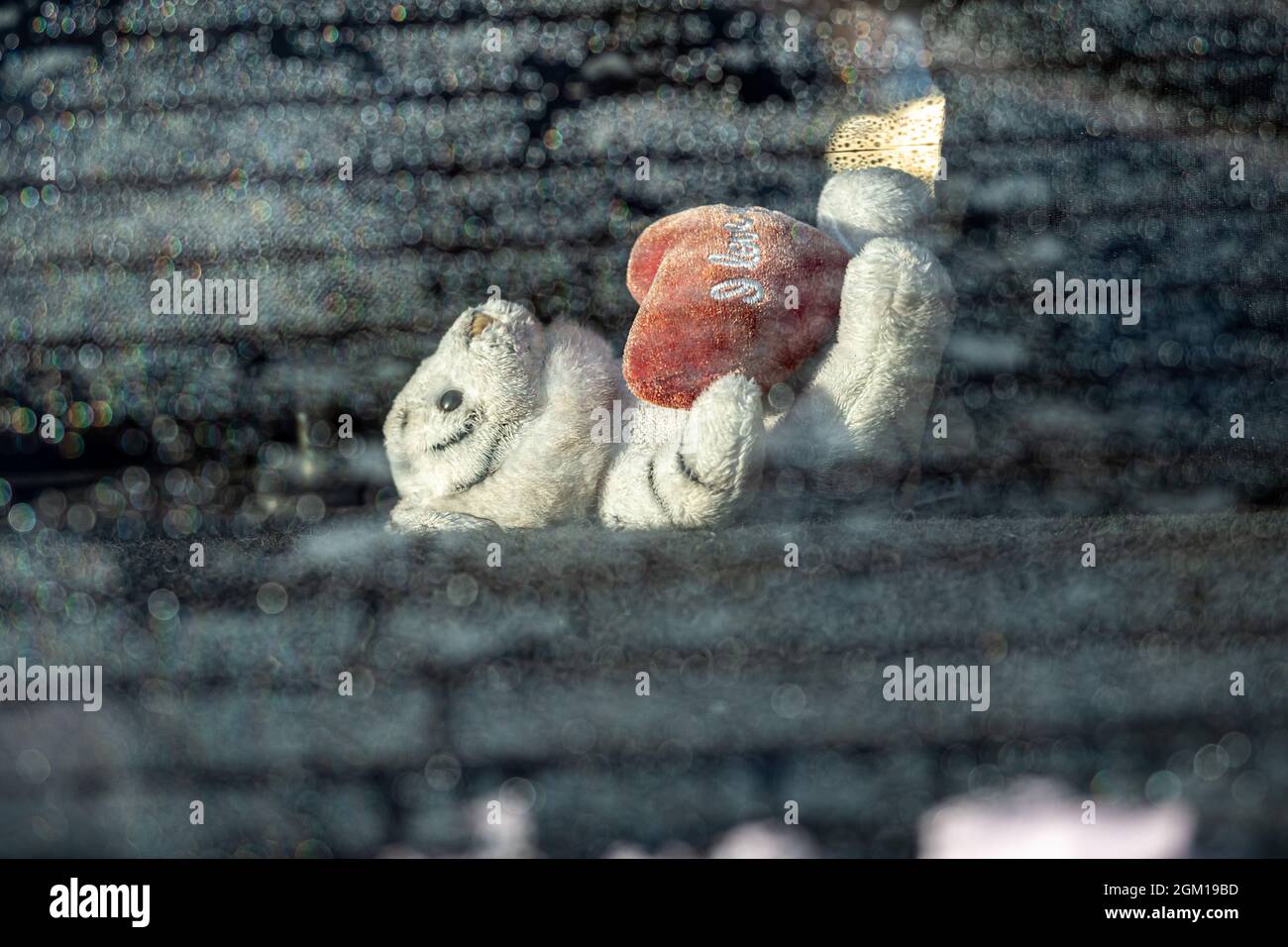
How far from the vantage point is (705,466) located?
0.92 meters

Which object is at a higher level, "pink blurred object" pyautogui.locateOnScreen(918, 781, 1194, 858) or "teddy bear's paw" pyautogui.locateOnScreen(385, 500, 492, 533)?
"teddy bear's paw" pyautogui.locateOnScreen(385, 500, 492, 533)

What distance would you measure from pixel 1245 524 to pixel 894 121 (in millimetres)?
507

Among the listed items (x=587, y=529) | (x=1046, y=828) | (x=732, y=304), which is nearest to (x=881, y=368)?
(x=732, y=304)

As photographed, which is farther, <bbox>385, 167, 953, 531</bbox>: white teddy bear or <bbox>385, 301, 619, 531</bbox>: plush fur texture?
<bbox>385, 301, 619, 531</bbox>: plush fur texture

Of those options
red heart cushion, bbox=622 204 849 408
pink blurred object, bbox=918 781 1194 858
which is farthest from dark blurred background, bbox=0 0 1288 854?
red heart cushion, bbox=622 204 849 408

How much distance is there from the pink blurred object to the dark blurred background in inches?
0.7

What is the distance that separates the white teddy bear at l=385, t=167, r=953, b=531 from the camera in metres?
0.94

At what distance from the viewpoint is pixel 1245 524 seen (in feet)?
2.97

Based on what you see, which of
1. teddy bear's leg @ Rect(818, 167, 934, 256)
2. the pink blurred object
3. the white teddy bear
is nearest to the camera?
the pink blurred object

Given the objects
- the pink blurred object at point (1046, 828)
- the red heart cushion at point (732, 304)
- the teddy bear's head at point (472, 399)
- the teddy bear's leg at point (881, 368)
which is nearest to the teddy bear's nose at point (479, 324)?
the teddy bear's head at point (472, 399)

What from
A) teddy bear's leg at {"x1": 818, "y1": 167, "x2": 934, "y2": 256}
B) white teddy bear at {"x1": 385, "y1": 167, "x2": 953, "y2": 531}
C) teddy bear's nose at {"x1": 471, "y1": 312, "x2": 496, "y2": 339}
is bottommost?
white teddy bear at {"x1": 385, "y1": 167, "x2": 953, "y2": 531}

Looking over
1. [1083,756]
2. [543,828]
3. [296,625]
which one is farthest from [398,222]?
[1083,756]

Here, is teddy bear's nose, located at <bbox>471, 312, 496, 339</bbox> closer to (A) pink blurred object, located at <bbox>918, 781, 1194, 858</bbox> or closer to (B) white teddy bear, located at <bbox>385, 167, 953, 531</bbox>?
(B) white teddy bear, located at <bbox>385, 167, 953, 531</bbox>
